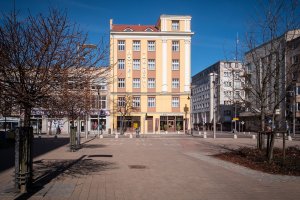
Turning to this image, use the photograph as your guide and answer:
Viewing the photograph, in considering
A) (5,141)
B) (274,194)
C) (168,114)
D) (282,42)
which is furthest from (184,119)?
(274,194)

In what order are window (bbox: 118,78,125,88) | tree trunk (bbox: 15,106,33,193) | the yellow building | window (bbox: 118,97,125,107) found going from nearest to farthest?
tree trunk (bbox: 15,106,33,193) < window (bbox: 118,97,125,107) < the yellow building < window (bbox: 118,78,125,88)

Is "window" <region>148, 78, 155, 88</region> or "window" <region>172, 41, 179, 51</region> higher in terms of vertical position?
"window" <region>172, 41, 179, 51</region>

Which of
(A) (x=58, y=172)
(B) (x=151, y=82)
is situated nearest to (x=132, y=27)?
(B) (x=151, y=82)

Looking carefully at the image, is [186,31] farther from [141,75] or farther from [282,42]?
[282,42]

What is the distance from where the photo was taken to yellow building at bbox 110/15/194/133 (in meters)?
59.2

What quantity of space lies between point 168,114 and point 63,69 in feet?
166

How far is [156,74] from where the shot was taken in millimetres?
59406

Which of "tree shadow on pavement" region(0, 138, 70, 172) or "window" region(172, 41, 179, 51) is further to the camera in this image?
"window" region(172, 41, 179, 51)

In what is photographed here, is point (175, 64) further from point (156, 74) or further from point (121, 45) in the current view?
point (121, 45)

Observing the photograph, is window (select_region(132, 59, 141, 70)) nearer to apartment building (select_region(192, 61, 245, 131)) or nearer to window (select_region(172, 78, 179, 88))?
window (select_region(172, 78, 179, 88))

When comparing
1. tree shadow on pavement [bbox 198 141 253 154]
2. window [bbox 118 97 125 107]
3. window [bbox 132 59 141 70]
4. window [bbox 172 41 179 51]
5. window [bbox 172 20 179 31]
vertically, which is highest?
window [bbox 172 20 179 31]

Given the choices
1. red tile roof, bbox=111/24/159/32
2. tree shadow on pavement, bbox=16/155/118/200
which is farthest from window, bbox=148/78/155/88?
tree shadow on pavement, bbox=16/155/118/200

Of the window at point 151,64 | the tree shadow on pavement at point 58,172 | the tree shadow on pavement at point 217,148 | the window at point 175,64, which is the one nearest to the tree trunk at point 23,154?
the tree shadow on pavement at point 58,172

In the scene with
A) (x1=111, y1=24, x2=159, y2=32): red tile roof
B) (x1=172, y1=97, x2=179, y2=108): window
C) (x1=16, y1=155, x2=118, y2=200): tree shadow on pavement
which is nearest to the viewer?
(x1=16, y1=155, x2=118, y2=200): tree shadow on pavement
